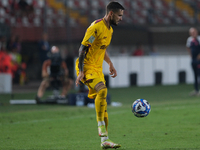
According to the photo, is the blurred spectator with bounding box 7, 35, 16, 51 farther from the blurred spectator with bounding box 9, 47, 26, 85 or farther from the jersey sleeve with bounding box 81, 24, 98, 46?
the jersey sleeve with bounding box 81, 24, 98, 46

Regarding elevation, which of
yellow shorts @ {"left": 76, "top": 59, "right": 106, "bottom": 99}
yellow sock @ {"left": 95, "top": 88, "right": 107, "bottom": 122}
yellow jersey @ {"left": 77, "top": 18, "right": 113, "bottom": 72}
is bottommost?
yellow sock @ {"left": 95, "top": 88, "right": 107, "bottom": 122}

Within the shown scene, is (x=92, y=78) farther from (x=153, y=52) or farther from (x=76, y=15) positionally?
(x=153, y=52)

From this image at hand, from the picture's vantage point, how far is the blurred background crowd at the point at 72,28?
19469 millimetres

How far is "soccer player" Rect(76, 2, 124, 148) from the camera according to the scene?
588 centimetres

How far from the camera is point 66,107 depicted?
12508mm

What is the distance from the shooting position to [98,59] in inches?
244

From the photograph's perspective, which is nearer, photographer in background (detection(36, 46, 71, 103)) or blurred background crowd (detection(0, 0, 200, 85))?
photographer in background (detection(36, 46, 71, 103))

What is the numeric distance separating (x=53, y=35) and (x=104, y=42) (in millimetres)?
14230

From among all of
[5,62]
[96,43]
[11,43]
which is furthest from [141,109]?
[11,43]

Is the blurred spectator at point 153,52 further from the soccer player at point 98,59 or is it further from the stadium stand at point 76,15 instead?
the soccer player at point 98,59

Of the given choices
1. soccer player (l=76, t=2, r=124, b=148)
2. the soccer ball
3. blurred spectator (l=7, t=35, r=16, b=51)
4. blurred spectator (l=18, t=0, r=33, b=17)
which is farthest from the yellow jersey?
blurred spectator (l=18, t=0, r=33, b=17)

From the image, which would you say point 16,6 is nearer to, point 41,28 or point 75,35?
point 41,28

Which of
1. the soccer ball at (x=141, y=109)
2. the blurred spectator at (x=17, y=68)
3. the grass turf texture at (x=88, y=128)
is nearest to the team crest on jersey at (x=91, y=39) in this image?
the soccer ball at (x=141, y=109)

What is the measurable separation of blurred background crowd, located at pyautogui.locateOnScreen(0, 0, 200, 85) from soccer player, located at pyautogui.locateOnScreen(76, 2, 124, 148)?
11928 mm
